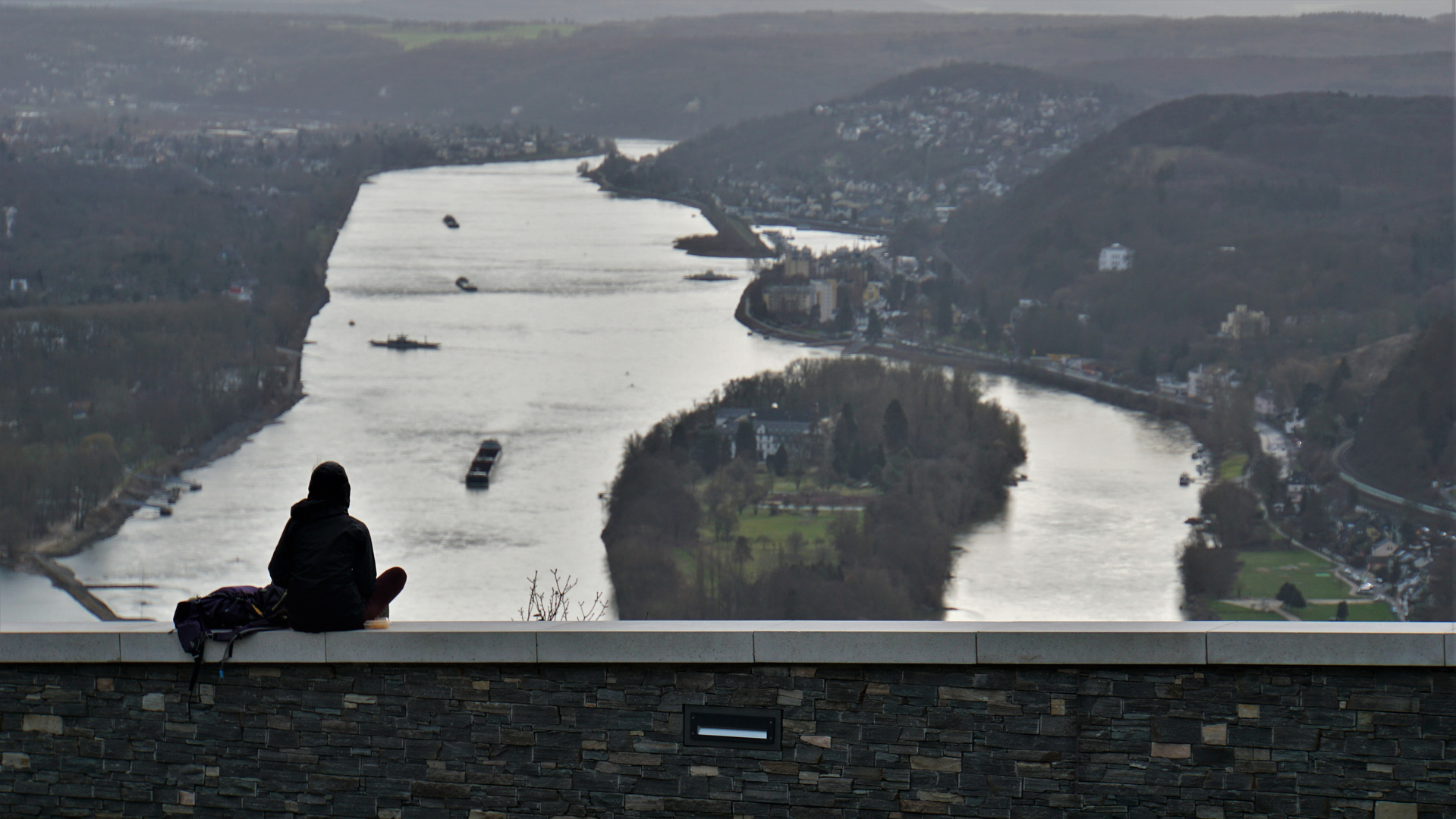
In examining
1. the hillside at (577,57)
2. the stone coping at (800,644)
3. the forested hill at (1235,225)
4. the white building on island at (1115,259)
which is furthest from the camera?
the hillside at (577,57)

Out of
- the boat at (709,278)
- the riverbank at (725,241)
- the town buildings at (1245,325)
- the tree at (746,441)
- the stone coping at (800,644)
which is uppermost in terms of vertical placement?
the stone coping at (800,644)

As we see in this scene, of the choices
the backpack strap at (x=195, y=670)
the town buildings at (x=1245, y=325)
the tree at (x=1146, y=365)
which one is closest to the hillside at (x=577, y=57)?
the town buildings at (x=1245, y=325)

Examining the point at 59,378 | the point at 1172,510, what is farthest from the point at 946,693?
the point at 59,378

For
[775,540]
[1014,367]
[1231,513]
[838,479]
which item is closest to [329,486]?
[775,540]

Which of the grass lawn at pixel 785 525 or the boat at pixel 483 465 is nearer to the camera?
the grass lawn at pixel 785 525

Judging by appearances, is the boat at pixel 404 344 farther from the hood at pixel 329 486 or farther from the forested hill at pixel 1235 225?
the hood at pixel 329 486

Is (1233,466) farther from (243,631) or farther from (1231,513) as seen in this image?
(243,631)

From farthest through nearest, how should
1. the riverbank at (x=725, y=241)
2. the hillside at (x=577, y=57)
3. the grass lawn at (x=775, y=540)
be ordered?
1. the hillside at (x=577, y=57)
2. the riverbank at (x=725, y=241)
3. the grass lawn at (x=775, y=540)

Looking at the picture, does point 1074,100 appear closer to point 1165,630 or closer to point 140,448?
point 140,448
